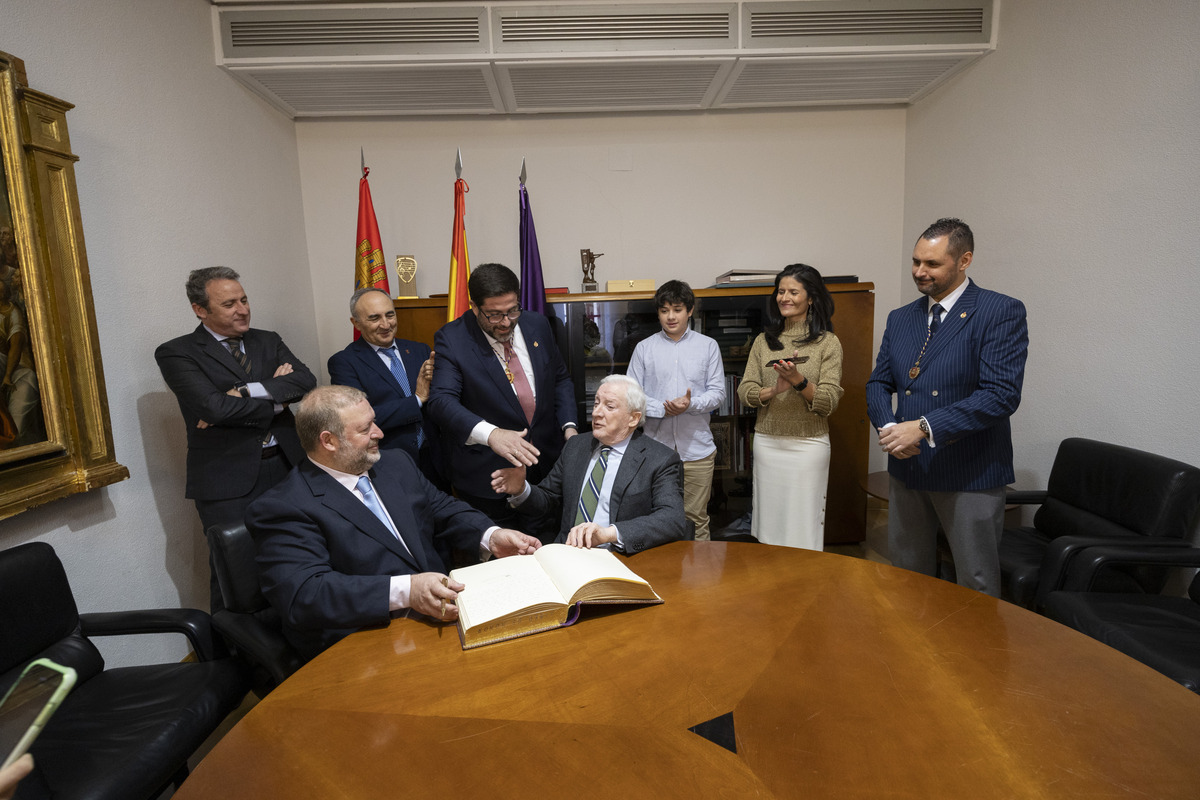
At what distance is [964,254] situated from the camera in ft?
6.83

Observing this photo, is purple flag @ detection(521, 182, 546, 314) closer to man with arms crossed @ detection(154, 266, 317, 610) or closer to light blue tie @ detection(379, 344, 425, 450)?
light blue tie @ detection(379, 344, 425, 450)

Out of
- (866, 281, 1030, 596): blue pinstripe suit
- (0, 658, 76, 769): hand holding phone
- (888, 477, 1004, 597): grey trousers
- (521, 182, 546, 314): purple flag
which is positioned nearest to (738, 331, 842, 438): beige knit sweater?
(866, 281, 1030, 596): blue pinstripe suit

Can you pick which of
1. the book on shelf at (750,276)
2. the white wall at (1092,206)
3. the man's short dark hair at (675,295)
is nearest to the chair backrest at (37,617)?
the man's short dark hair at (675,295)

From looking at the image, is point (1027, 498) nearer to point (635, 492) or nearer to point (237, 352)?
point (635, 492)

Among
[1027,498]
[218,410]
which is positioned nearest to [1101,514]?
[1027,498]

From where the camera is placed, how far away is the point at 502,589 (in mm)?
1370

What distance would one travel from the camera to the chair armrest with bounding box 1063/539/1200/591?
2002mm

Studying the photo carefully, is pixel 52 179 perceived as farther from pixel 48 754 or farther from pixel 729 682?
pixel 729 682

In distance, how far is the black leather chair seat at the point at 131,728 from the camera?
1.39 meters

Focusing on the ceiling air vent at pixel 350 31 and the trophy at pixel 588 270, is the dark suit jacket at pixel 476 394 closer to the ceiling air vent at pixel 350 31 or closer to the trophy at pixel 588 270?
the trophy at pixel 588 270

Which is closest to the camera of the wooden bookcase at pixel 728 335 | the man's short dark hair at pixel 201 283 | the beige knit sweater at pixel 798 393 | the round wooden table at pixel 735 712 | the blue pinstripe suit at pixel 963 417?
the round wooden table at pixel 735 712

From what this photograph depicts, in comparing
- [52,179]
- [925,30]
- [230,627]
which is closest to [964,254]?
[925,30]

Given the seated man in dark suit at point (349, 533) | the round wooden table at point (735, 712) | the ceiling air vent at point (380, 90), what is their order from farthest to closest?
the ceiling air vent at point (380, 90)
the seated man in dark suit at point (349, 533)
the round wooden table at point (735, 712)

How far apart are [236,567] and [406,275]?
232 centimetres
